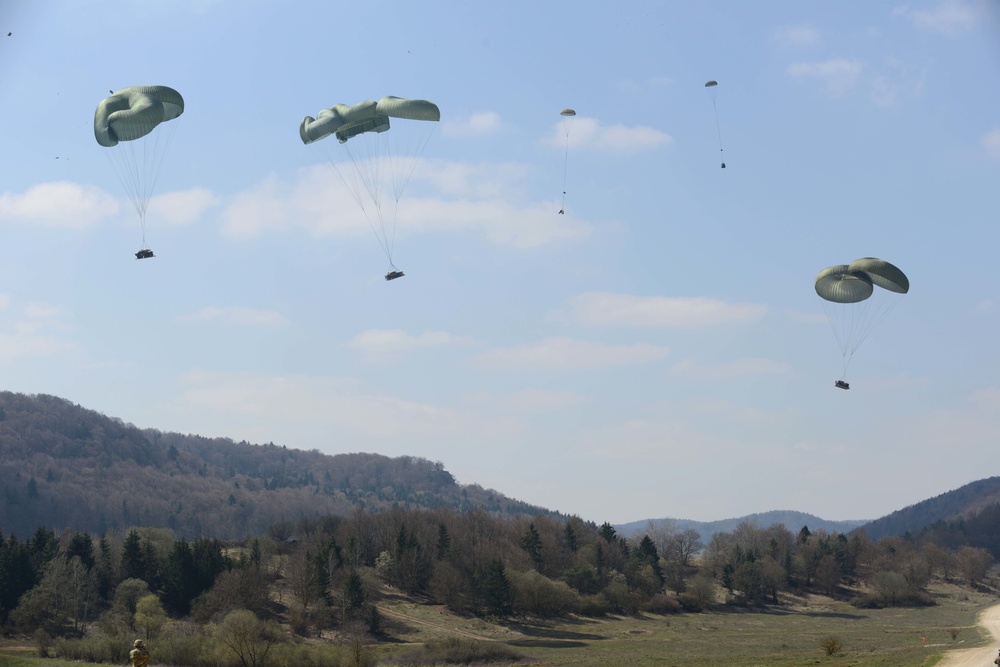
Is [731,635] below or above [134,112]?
below

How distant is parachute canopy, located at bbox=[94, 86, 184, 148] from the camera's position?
61.2 metres

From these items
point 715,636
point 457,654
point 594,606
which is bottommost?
point 457,654

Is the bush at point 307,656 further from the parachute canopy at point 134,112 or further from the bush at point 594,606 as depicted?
the bush at point 594,606

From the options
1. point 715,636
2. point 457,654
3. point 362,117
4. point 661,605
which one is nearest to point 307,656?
point 457,654

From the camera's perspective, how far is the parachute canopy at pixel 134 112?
61219 mm

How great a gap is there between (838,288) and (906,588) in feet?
281

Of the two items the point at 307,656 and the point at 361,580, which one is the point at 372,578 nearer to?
the point at 361,580

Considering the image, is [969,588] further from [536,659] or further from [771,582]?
[536,659]

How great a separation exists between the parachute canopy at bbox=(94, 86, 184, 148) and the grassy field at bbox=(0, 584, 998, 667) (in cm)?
3327

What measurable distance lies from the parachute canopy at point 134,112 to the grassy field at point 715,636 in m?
33.3

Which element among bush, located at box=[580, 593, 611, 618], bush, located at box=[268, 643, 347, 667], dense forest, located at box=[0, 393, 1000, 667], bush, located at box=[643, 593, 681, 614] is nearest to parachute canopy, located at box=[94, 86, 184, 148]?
dense forest, located at box=[0, 393, 1000, 667]

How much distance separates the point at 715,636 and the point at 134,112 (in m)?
67.2

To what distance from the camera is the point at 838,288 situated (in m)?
68.6

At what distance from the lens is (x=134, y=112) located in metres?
61.0
